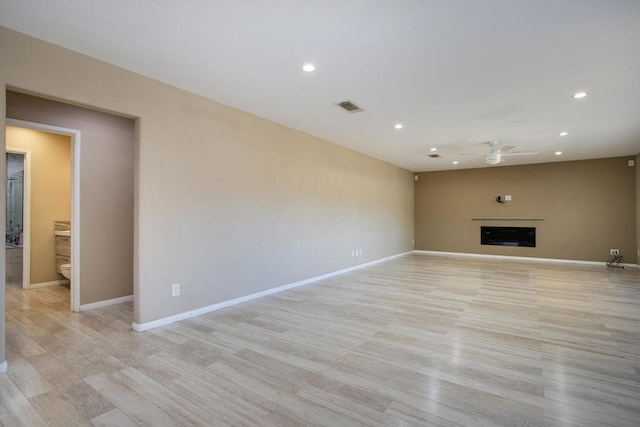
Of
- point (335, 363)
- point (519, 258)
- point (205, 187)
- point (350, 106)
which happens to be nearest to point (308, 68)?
point (350, 106)

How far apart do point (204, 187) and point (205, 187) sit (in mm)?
13

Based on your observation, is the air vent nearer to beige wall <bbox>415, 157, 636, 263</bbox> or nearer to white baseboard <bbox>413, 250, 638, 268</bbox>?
beige wall <bbox>415, 157, 636, 263</bbox>

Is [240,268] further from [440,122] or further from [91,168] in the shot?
[440,122]

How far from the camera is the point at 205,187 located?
145 inches

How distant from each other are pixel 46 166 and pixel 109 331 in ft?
11.1

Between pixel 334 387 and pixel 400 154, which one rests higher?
Answer: pixel 400 154

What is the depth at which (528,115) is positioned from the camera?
4273 mm

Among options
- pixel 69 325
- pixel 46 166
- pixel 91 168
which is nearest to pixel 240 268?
pixel 69 325

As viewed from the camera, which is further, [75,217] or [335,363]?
[75,217]

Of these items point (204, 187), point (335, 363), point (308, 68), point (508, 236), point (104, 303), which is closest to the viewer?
point (335, 363)

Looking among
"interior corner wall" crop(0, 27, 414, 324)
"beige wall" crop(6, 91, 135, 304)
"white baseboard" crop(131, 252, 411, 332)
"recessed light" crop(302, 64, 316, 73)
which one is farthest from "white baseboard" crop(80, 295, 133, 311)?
"recessed light" crop(302, 64, 316, 73)

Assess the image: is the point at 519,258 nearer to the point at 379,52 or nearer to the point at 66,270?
the point at 379,52

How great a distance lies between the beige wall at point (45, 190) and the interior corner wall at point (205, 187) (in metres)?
2.96

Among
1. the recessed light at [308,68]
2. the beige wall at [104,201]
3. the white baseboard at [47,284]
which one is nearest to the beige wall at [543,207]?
the recessed light at [308,68]
